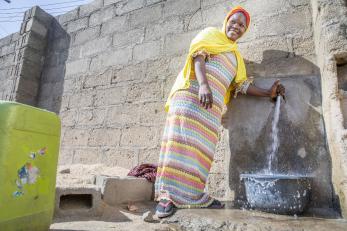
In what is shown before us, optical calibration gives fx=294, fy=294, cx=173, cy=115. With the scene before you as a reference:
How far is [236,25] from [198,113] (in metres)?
0.99

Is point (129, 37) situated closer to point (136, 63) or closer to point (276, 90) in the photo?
point (136, 63)

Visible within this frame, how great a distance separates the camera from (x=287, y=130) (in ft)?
8.69

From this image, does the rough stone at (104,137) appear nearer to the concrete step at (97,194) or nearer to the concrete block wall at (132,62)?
the concrete block wall at (132,62)

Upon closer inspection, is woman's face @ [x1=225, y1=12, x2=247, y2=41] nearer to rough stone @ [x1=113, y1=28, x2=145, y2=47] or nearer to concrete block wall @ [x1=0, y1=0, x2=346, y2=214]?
concrete block wall @ [x1=0, y1=0, x2=346, y2=214]

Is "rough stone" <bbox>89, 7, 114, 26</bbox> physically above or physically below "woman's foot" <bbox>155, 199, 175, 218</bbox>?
above

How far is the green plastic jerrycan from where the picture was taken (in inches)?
56.1

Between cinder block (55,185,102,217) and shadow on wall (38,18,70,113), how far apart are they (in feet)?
8.23

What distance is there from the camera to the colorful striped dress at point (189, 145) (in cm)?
232

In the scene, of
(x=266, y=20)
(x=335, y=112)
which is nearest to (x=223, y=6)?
(x=266, y=20)

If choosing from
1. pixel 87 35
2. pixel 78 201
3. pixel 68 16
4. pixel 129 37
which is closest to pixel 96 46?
pixel 87 35

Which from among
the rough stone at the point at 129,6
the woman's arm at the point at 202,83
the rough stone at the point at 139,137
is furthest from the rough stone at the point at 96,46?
the woman's arm at the point at 202,83

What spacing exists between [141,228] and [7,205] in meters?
0.82

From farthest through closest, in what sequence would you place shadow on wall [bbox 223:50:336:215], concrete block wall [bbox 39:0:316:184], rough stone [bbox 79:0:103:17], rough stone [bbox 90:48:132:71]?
rough stone [bbox 79:0:103:17] < rough stone [bbox 90:48:132:71] < concrete block wall [bbox 39:0:316:184] < shadow on wall [bbox 223:50:336:215]

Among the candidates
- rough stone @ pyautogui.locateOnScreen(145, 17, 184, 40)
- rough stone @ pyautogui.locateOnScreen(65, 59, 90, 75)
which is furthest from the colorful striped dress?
rough stone @ pyautogui.locateOnScreen(65, 59, 90, 75)
